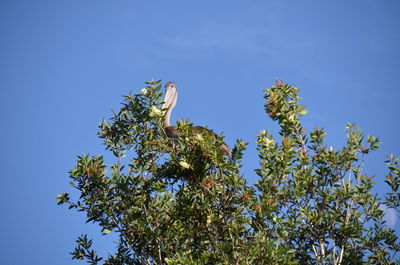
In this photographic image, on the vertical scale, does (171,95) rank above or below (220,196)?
above

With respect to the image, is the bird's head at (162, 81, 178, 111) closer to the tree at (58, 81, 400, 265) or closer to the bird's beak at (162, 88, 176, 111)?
the bird's beak at (162, 88, 176, 111)

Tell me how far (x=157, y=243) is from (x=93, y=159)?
6.99ft

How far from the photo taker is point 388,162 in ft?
33.1

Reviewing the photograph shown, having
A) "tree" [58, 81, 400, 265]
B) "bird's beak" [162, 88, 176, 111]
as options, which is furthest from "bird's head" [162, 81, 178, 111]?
"tree" [58, 81, 400, 265]

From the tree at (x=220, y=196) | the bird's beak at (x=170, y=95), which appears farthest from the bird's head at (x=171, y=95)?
the tree at (x=220, y=196)

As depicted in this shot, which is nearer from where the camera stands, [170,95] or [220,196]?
[220,196]

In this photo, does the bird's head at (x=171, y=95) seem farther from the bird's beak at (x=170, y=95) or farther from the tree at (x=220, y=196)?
the tree at (x=220, y=196)

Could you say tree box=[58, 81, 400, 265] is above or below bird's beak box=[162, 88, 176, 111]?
below

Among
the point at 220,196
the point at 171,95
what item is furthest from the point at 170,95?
the point at 220,196

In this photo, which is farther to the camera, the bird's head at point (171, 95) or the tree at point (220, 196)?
the bird's head at point (171, 95)

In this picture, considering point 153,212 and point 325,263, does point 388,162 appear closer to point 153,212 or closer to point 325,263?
point 325,263

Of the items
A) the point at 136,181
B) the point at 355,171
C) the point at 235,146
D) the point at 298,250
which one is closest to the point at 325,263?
the point at 298,250

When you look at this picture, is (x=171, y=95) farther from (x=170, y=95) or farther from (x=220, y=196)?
(x=220, y=196)

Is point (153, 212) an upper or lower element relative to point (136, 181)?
lower
